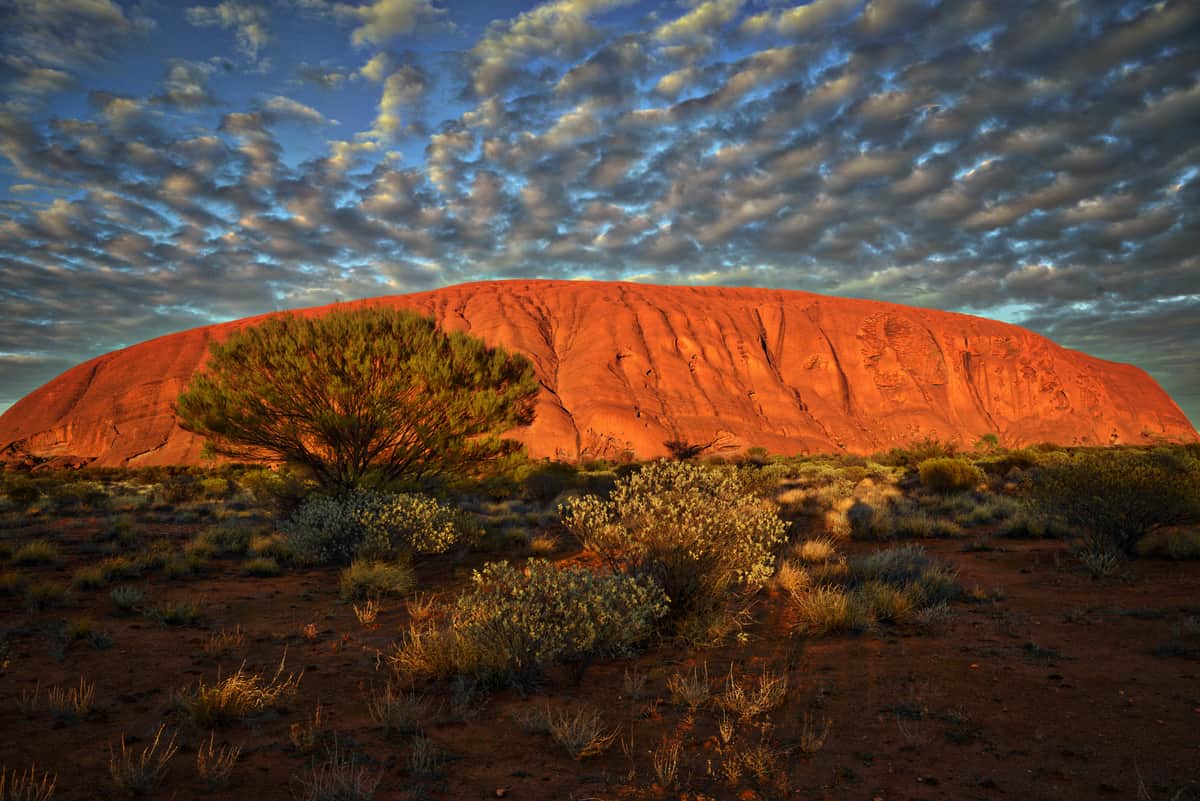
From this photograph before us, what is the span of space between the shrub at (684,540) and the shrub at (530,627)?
32.9 inches

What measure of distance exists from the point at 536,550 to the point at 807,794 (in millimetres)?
9081

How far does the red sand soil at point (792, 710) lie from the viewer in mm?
3568

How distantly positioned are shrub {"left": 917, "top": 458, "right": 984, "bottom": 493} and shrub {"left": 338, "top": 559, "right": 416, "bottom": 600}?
16923mm

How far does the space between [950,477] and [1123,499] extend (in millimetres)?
10691

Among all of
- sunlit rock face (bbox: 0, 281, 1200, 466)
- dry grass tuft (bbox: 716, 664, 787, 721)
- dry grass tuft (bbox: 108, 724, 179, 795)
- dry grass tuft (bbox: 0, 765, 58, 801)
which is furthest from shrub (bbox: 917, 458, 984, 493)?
sunlit rock face (bbox: 0, 281, 1200, 466)

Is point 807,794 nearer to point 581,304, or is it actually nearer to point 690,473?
point 690,473

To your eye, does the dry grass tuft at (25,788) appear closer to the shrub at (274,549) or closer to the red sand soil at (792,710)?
the red sand soil at (792,710)

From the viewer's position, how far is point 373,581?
29.9 feet

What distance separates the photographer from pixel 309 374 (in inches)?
514

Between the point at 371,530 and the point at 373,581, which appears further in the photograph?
the point at 371,530

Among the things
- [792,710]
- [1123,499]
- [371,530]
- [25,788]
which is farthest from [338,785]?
[1123,499]

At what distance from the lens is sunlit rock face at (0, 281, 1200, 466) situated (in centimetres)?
4947

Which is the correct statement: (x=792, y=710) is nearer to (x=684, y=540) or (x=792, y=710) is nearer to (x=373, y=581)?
(x=684, y=540)

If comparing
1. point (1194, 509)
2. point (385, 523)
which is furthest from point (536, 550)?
point (1194, 509)
